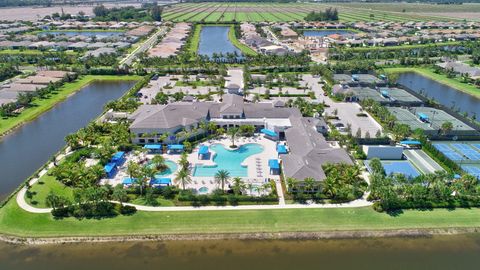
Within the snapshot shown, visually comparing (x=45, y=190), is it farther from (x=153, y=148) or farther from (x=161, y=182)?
(x=153, y=148)

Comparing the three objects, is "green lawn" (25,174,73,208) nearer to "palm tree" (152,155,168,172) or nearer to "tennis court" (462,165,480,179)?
"palm tree" (152,155,168,172)

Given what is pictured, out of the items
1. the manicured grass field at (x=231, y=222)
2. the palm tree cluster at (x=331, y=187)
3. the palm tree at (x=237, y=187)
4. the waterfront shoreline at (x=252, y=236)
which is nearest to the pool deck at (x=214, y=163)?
the palm tree at (x=237, y=187)

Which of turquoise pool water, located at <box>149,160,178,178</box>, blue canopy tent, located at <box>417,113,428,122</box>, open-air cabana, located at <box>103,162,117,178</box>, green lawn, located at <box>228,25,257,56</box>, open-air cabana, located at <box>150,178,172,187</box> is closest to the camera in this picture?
open-air cabana, located at <box>150,178,172,187</box>

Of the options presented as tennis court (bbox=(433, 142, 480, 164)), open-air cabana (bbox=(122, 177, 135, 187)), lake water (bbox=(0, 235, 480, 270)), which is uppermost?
open-air cabana (bbox=(122, 177, 135, 187))

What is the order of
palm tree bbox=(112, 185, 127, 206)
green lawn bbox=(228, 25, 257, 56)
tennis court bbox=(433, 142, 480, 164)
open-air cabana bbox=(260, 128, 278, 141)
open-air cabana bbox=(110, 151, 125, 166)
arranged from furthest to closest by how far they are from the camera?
green lawn bbox=(228, 25, 257, 56)
open-air cabana bbox=(260, 128, 278, 141)
tennis court bbox=(433, 142, 480, 164)
open-air cabana bbox=(110, 151, 125, 166)
palm tree bbox=(112, 185, 127, 206)

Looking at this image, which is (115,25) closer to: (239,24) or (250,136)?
(239,24)

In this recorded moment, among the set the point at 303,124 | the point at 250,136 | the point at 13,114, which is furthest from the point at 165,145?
the point at 13,114

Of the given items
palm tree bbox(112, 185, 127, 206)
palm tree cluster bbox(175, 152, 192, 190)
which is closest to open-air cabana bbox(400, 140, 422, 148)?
palm tree cluster bbox(175, 152, 192, 190)
